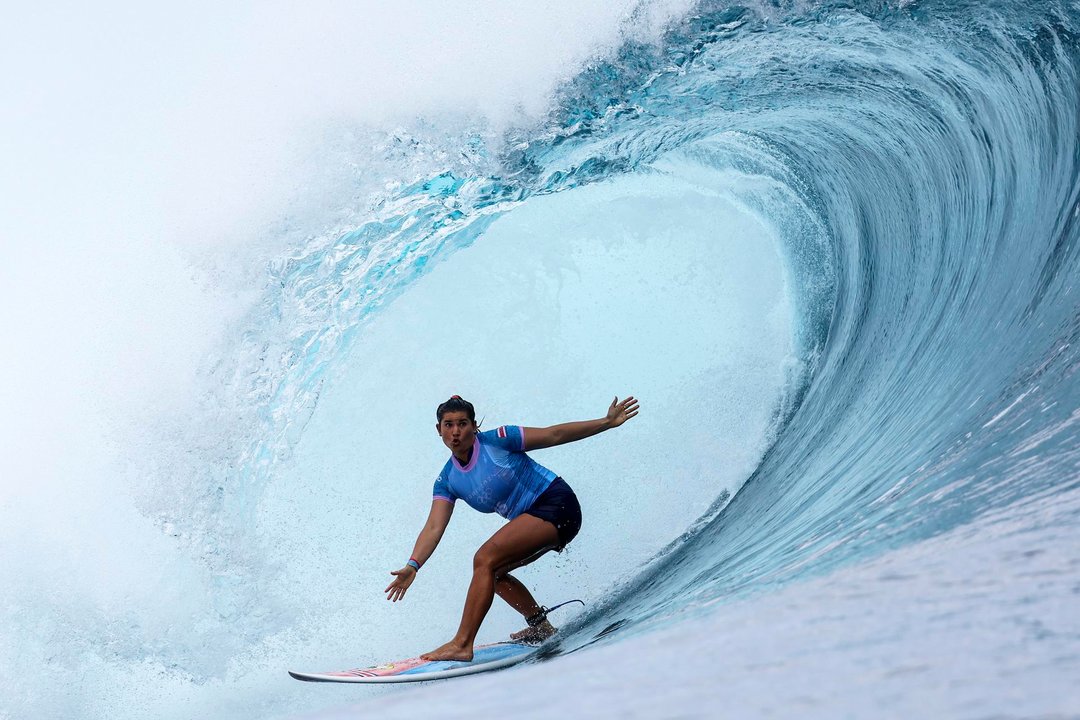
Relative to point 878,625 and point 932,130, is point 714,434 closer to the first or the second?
point 932,130

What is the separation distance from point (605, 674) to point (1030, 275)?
3.10 metres

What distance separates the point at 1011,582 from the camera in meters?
1.50

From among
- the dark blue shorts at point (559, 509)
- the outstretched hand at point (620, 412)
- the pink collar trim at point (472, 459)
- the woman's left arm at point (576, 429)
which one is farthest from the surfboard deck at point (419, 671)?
the outstretched hand at point (620, 412)

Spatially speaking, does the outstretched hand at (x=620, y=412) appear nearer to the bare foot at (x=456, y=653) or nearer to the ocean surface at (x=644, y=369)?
the ocean surface at (x=644, y=369)

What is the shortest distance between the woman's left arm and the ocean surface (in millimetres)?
761

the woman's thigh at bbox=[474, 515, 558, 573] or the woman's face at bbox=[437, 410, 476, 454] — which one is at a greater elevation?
the woman's face at bbox=[437, 410, 476, 454]

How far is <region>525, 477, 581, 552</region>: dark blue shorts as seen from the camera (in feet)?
12.5

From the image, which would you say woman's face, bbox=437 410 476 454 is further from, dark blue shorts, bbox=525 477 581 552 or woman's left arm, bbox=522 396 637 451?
dark blue shorts, bbox=525 477 581 552

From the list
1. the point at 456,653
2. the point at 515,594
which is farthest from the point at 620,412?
the point at 456,653

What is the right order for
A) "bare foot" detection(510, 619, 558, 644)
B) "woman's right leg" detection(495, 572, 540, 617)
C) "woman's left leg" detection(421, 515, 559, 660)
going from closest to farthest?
"woman's left leg" detection(421, 515, 559, 660) < "woman's right leg" detection(495, 572, 540, 617) < "bare foot" detection(510, 619, 558, 644)

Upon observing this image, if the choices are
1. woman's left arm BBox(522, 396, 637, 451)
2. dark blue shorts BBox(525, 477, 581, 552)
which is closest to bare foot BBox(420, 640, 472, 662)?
dark blue shorts BBox(525, 477, 581, 552)

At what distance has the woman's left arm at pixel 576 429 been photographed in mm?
3742

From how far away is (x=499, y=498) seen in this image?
3.89m

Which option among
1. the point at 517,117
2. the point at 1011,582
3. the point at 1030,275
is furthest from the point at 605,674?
the point at 517,117
